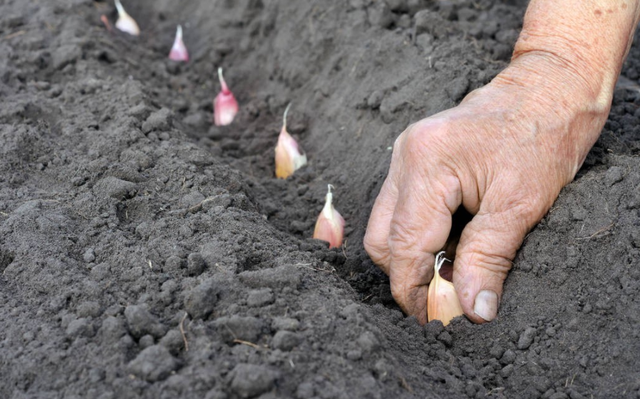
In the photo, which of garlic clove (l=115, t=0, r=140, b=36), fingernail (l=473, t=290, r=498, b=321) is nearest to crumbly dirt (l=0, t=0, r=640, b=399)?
fingernail (l=473, t=290, r=498, b=321)

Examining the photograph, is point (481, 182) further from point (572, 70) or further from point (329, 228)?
point (329, 228)

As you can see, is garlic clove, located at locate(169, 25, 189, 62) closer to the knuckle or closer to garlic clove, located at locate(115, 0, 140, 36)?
garlic clove, located at locate(115, 0, 140, 36)

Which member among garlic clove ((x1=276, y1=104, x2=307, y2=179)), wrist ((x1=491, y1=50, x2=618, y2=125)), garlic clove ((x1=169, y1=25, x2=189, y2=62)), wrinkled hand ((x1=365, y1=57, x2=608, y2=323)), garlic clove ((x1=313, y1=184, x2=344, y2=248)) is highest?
wrist ((x1=491, y1=50, x2=618, y2=125))

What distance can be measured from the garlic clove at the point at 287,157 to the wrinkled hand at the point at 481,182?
3.28 feet

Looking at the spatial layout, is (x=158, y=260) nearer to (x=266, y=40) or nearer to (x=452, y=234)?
(x=452, y=234)

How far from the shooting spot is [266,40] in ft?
14.1

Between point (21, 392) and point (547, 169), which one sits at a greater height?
point (547, 169)

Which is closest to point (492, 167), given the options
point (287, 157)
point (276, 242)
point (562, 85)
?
point (562, 85)

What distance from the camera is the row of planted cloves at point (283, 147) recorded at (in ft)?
8.84

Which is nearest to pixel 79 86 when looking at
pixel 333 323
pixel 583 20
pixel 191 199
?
pixel 191 199

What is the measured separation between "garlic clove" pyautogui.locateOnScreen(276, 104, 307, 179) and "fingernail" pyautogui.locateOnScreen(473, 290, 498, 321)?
1316 millimetres

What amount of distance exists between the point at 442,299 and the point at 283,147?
1313mm

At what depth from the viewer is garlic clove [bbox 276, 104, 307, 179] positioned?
129 inches

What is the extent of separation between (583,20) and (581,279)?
37.3 inches
